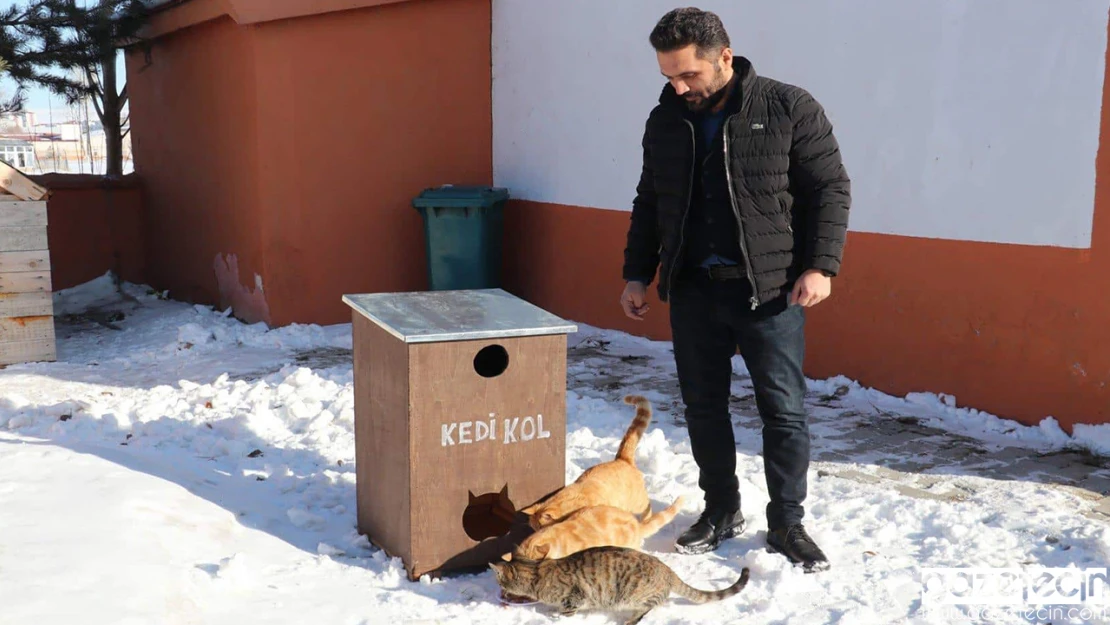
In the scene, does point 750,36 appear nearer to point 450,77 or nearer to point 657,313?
point 657,313

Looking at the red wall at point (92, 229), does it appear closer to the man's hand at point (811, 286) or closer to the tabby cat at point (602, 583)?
the tabby cat at point (602, 583)

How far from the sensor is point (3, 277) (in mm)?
7547

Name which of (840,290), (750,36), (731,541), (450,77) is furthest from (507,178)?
(731,541)

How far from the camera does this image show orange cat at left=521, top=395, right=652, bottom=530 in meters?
3.74

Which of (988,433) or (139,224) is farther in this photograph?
(139,224)

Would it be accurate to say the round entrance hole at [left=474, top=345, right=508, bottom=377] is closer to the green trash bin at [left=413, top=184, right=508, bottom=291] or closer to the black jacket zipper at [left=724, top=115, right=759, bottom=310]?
the black jacket zipper at [left=724, top=115, right=759, bottom=310]

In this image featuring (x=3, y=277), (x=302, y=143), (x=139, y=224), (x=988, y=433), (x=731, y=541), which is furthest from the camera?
(x=139, y=224)

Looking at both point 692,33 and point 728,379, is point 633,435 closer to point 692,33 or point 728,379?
point 728,379

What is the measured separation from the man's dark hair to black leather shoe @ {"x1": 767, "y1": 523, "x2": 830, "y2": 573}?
1721 millimetres

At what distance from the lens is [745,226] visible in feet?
11.5

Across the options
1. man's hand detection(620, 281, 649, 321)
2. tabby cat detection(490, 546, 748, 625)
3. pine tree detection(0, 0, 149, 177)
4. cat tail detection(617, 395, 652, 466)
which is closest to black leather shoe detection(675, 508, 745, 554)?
cat tail detection(617, 395, 652, 466)

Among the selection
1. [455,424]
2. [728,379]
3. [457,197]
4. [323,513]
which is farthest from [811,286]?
[457,197]

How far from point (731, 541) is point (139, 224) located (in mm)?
9459

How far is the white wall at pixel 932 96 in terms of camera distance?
17.1 ft
